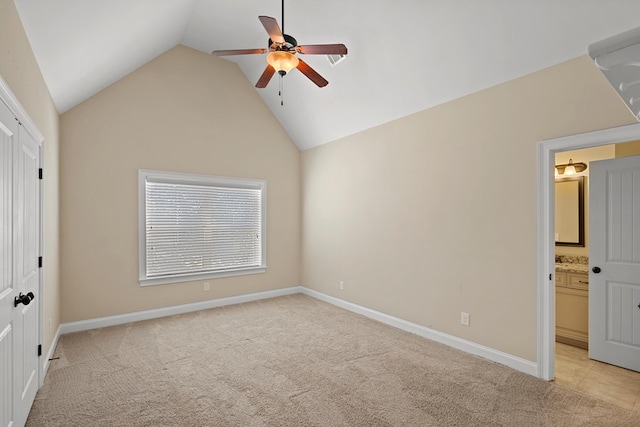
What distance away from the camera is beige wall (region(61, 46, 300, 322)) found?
4.20 metres

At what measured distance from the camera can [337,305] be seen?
533 cm

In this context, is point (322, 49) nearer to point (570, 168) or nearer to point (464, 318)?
point (464, 318)

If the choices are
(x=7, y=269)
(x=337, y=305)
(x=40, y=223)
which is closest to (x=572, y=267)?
(x=337, y=305)

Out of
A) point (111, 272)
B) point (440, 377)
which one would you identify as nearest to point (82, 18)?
point (111, 272)

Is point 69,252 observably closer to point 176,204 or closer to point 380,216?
point 176,204

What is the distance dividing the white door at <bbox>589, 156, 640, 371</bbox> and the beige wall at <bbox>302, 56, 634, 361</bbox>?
966mm

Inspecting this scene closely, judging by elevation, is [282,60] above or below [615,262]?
above

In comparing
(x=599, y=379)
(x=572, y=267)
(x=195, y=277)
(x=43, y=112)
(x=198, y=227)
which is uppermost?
(x=43, y=112)

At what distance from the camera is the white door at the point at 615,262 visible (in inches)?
124

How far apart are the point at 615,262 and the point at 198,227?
204 inches

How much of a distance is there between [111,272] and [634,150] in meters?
6.42

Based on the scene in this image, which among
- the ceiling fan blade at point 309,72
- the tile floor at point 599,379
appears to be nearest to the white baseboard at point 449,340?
the tile floor at point 599,379

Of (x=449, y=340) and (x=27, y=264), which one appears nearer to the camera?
(x=27, y=264)

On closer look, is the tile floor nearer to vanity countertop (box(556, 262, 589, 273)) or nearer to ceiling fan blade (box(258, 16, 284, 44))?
vanity countertop (box(556, 262, 589, 273))
